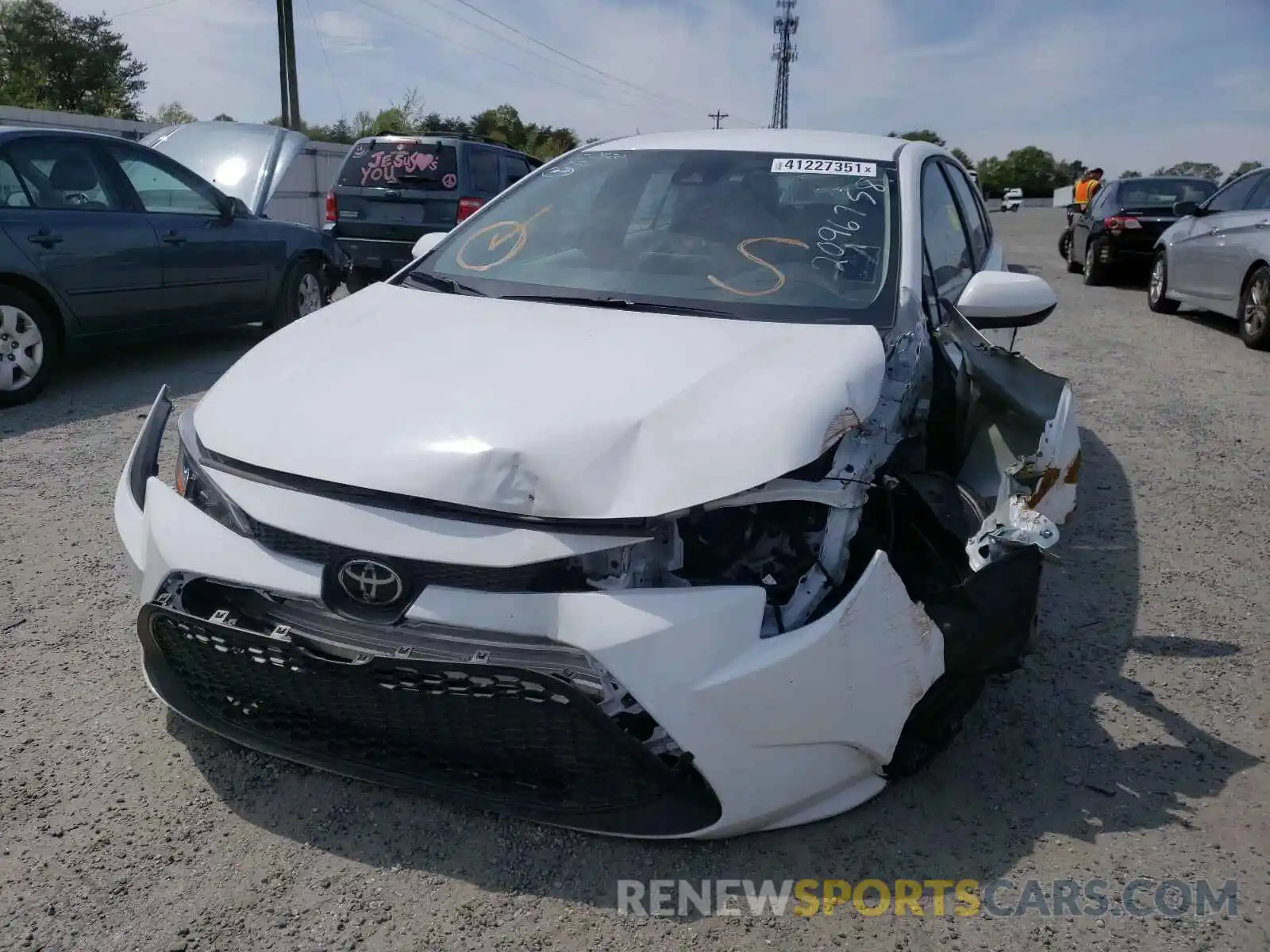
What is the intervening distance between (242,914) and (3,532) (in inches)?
108

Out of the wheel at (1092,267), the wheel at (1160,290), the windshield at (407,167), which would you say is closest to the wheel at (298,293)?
the windshield at (407,167)

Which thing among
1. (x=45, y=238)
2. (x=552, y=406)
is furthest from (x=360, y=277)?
(x=552, y=406)

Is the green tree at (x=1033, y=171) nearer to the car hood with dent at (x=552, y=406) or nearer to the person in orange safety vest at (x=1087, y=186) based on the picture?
the person in orange safety vest at (x=1087, y=186)

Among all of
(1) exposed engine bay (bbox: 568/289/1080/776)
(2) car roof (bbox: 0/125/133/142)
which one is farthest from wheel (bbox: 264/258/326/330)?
(1) exposed engine bay (bbox: 568/289/1080/776)

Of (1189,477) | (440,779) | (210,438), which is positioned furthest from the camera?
(1189,477)

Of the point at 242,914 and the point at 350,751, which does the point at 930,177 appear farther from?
the point at 242,914

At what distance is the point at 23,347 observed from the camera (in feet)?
19.7

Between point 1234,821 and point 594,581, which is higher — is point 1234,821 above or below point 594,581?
below

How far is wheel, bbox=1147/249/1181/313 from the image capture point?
10.8 meters

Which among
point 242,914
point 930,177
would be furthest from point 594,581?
point 930,177

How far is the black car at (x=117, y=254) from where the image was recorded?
596 cm

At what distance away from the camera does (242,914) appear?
7.00 ft

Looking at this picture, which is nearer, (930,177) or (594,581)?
(594,581)

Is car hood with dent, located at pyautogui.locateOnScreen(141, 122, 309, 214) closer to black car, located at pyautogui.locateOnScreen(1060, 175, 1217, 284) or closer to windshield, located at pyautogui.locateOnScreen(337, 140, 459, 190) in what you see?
windshield, located at pyautogui.locateOnScreen(337, 140, 459, 190)
